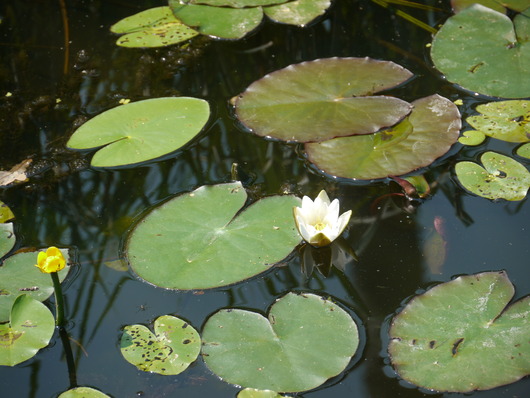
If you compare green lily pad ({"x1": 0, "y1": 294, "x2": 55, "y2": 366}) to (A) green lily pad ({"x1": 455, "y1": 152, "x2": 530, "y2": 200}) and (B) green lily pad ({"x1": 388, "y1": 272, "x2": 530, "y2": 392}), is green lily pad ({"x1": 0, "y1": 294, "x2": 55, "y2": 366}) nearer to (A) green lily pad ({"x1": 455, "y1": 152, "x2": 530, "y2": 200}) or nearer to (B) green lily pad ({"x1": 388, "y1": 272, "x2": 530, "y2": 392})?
(B) green lily pad ({"x1": 388, "y1": 272, "x2": 530, "y2": 392})

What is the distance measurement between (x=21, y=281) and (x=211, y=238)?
0.68 meters

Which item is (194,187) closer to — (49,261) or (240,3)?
(49,261)

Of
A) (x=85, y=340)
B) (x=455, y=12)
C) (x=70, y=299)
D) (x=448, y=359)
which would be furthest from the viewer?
(x=455, y=12)

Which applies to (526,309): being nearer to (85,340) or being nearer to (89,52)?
(85,340)

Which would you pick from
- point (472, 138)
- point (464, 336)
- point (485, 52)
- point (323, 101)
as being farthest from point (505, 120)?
point (464, 336)

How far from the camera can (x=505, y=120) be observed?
8.89ft

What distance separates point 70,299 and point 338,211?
3.28 feet

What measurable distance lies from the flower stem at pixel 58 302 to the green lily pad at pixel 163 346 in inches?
8.5

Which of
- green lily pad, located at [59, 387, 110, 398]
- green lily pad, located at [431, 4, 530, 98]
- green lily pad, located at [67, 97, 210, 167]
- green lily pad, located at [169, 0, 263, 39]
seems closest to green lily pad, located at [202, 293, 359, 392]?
green lily pad, located at [59, 387, 110, 398]

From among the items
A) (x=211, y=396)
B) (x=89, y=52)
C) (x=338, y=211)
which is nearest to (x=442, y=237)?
(x=338, y=211)

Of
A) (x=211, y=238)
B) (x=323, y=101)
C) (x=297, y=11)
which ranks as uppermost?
(x=297, y=11)

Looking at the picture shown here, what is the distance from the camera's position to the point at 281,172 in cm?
260

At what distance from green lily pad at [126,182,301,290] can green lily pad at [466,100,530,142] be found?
942 mm

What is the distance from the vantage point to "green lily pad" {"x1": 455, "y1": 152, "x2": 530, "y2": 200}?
2387mm
